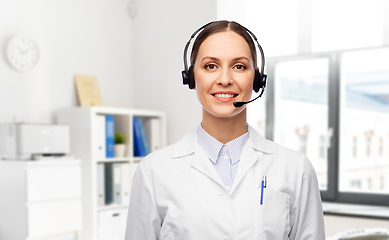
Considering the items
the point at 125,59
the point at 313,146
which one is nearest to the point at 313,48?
the point at 313,146

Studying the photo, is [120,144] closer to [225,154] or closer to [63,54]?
[63,54]

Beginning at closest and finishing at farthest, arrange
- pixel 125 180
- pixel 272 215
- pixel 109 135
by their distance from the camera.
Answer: pixel 272 215 → pixel 109 135 → pixel 125 180

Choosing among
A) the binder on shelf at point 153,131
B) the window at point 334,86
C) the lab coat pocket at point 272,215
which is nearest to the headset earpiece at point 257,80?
the lab coat pocket at point 272,215

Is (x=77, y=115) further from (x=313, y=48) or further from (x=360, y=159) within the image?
(x=360, y=159)

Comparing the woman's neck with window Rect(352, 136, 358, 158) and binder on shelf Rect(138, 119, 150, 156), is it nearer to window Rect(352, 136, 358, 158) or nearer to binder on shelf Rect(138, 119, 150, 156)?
binder on shelf Rect(138, 119, 150, 156)

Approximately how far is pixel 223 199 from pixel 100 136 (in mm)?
2268

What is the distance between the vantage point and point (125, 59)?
388 cm

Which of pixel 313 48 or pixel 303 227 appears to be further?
pixel 313 48

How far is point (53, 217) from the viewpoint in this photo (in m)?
2.55

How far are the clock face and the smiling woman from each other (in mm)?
2373

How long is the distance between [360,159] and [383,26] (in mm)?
1079

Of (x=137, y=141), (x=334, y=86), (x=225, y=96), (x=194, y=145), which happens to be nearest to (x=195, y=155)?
(x=194, y=145)

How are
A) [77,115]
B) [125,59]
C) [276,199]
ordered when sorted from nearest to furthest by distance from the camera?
[276,199] → [77,115] → [125,59]

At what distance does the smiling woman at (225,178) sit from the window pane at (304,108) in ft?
8.56
